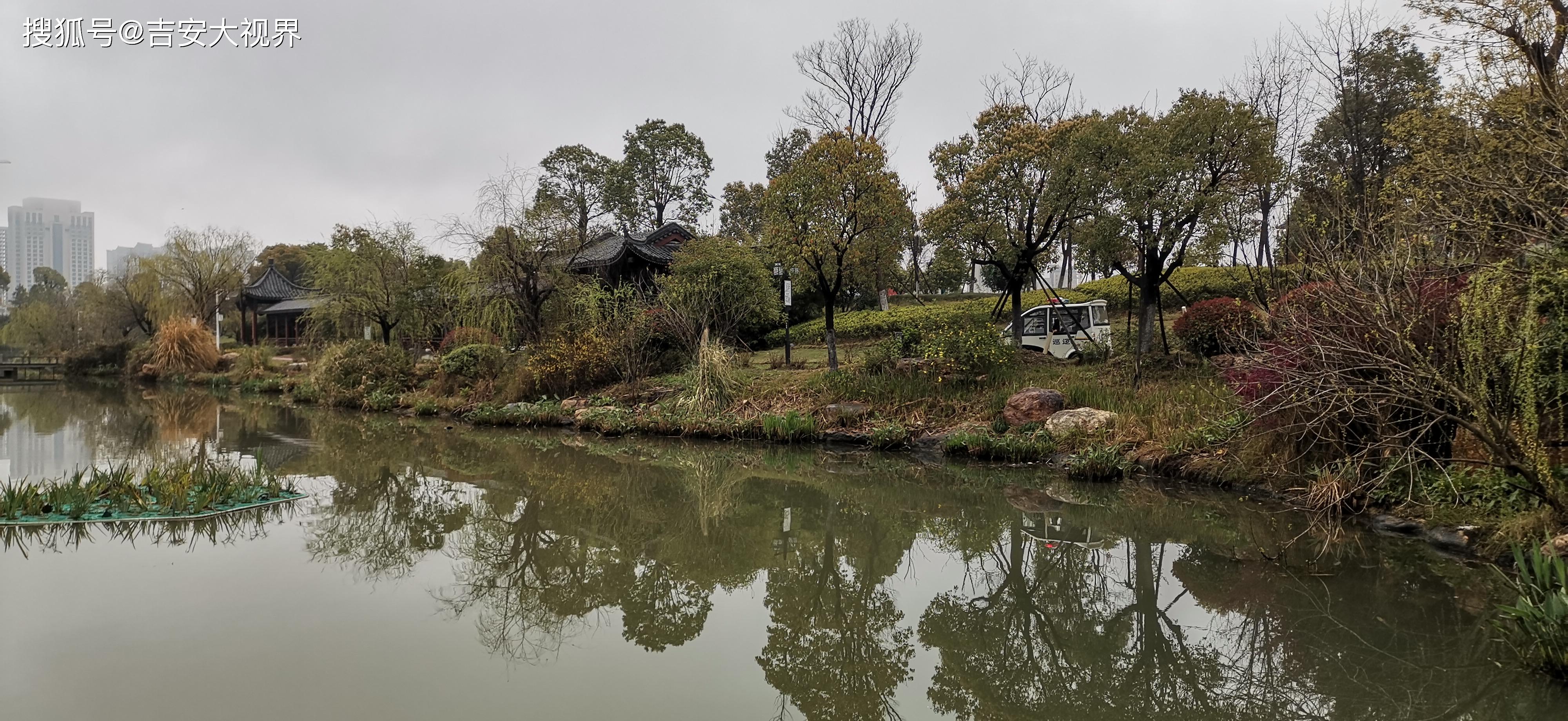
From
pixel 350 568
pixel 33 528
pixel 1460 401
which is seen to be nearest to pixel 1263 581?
pixel 1460 401

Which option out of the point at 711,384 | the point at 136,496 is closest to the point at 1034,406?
the point at 711,384

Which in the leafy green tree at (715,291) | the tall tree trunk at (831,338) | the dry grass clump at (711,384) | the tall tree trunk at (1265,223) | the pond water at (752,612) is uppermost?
the tall tree trunk at (1265,223)

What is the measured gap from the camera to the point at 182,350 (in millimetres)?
23203

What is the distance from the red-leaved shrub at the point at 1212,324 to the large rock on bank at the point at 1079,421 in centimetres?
236

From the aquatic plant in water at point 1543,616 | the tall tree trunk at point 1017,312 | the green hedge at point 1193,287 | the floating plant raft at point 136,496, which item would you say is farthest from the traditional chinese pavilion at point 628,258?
the aquatic plant in water at point 1543,616

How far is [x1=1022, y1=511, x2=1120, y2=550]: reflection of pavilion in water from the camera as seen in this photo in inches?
230

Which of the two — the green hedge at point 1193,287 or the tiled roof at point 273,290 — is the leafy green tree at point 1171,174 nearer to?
the green hedge at point 1193,287

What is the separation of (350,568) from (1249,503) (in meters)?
7.28

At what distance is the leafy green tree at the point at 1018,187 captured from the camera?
438 inches

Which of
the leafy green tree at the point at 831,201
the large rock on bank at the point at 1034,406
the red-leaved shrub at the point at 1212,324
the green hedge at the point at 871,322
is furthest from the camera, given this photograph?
the green hedge at the point at 871,322

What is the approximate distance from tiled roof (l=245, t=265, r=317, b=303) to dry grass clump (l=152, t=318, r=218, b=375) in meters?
5.92

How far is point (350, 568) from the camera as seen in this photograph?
17.2ft

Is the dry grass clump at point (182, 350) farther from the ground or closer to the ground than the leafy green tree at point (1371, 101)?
closer to the ground

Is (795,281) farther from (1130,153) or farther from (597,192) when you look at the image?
(597,192)
